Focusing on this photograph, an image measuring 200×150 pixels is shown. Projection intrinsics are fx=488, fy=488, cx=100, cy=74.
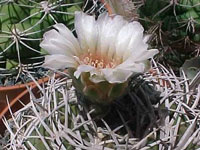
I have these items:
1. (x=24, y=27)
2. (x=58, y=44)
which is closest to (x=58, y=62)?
(x=58, y=44)

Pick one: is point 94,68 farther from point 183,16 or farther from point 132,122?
point 183,16

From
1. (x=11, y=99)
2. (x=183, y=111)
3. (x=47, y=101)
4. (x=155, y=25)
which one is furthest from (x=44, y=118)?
(x=155, y=25)

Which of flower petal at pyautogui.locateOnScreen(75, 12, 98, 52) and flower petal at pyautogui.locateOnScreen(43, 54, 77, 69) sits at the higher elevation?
flower petal at pyautogui.locateOnScreen(75, 12, 98, 52)

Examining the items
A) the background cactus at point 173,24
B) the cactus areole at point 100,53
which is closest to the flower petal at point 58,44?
the cactus areole at point 100,53

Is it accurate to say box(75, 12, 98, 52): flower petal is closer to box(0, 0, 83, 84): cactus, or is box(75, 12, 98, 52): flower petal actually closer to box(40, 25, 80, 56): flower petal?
box(40, 25, 80, 56): flower petal

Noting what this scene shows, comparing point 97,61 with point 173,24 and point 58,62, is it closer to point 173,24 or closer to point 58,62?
point 58,62

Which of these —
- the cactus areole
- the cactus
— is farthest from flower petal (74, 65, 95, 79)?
the cactus

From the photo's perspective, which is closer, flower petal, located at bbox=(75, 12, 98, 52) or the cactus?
flower petal, located at bbox=(75, 12, 98, 52)
